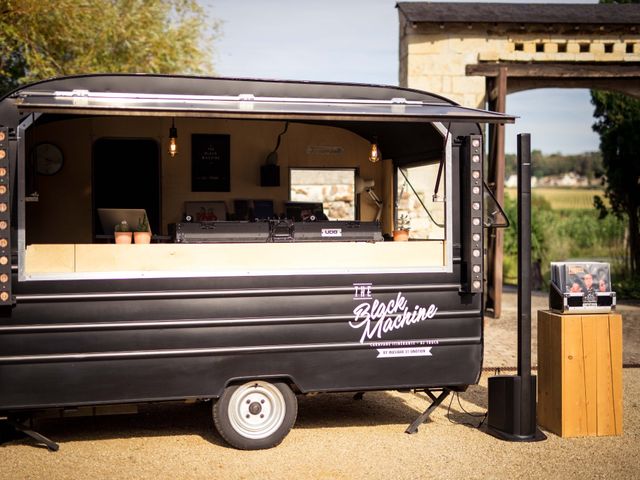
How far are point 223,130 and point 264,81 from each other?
3.07 metres

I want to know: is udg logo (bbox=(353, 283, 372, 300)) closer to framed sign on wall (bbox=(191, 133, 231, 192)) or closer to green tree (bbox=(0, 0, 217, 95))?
framed sign on wall (bbox=(191, 133, 231, 192))

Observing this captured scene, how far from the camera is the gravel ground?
6180mm

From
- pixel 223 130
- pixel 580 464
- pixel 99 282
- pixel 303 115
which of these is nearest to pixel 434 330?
pixel 580 464

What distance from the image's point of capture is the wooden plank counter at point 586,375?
7172mm

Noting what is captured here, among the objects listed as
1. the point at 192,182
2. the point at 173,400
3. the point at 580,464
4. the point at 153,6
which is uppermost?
the point at 153,6

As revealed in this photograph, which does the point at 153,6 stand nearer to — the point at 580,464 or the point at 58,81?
the point at 58,81

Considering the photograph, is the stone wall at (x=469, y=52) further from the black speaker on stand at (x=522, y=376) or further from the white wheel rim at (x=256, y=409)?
the white wheel rim at (x=256, y=409)

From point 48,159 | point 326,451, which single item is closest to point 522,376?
point 326,451

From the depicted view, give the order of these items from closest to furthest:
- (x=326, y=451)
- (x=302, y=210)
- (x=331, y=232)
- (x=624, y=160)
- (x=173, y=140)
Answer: (x=326, y=451)
(x=331, y=232)
(x=173, y=140)
(x=302, y=210)
(x=624, y=160)

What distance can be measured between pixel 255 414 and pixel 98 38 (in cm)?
1191

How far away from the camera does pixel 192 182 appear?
1010cm

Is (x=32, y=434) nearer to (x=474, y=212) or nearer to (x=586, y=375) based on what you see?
(x=474, y=212)

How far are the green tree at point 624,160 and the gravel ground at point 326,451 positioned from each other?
12.3 meters

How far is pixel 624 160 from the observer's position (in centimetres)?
1992
